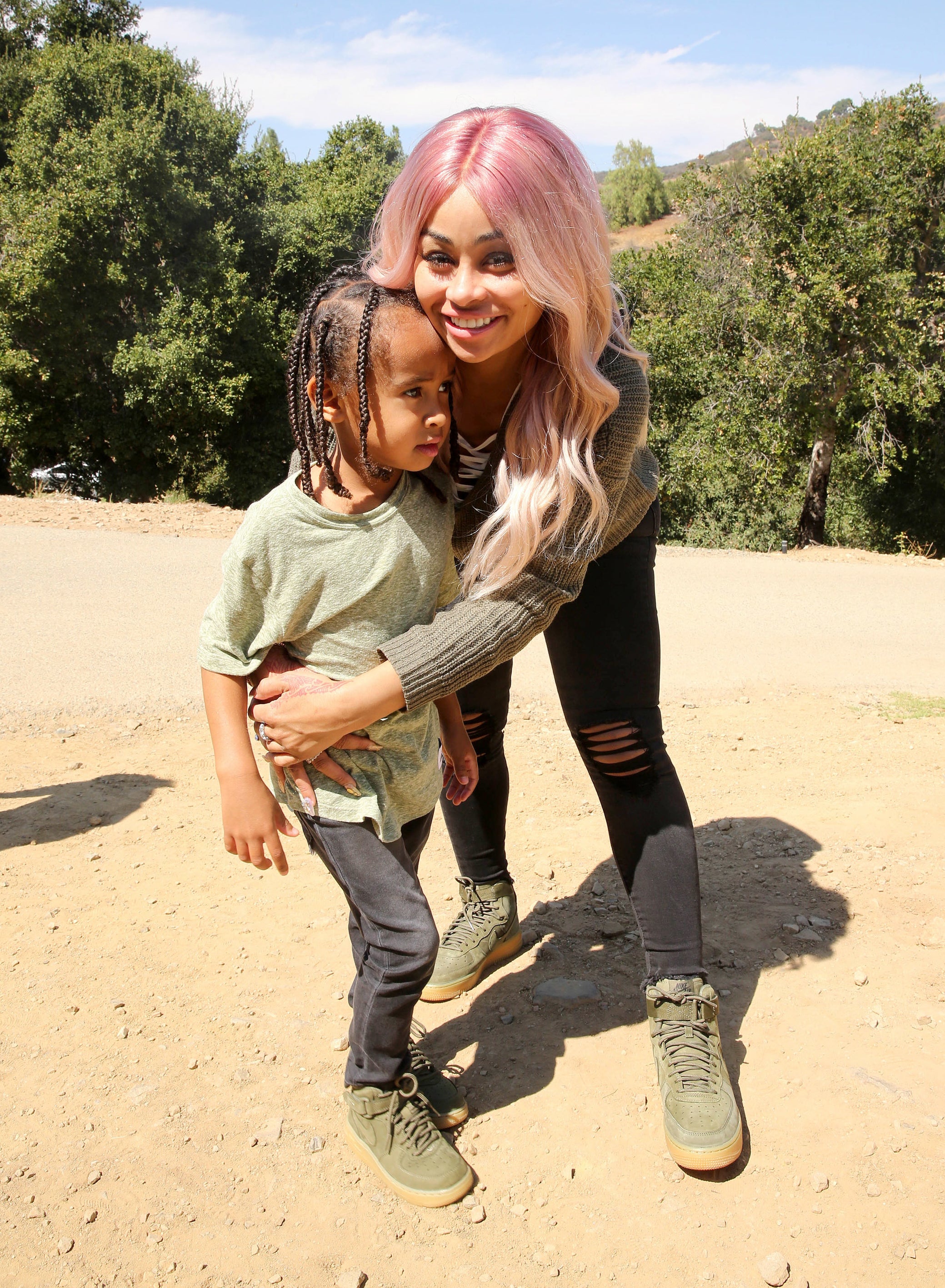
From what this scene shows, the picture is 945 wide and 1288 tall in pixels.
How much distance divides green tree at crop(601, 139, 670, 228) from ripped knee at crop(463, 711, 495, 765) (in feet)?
207

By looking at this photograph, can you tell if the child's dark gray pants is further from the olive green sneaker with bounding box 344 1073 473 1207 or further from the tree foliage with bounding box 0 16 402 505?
the tree foliage with bounding box 0 16 402 505

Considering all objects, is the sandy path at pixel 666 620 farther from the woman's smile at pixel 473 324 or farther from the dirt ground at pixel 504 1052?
the woman's smile at pixel 473 324

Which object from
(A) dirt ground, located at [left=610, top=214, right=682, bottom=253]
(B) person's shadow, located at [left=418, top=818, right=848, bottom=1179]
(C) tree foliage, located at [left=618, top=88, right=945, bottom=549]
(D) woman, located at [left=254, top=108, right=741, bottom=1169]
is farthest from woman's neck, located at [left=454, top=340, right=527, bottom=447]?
(A) dirt ground, located at [left=610, top=214, right=682, bottom=253]

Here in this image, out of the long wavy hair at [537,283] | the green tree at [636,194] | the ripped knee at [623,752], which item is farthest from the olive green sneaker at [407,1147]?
the green tree at [636,194]

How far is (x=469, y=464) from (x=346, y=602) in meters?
0.42

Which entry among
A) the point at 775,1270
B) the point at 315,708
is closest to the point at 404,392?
the point at 315,708

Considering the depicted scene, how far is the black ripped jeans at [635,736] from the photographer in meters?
2.11

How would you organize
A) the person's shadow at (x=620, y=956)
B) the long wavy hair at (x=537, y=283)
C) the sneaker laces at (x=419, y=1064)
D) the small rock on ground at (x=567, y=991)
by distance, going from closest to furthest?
the long wavy hair at (x=537, y=283)
the sneaker laces at (x=419, y=1064)
the person's shadow at (x=620, y=956)
the small rock on ground at (x=567, y=991)

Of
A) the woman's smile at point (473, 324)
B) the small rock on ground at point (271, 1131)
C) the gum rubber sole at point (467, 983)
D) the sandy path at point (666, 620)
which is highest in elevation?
the woman's smile at point (473, 324)

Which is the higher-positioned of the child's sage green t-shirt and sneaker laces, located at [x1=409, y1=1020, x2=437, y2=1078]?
the child's sage green t-shirt

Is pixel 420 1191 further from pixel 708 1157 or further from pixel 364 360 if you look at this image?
pixel 364 360

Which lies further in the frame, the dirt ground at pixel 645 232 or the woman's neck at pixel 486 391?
the dirt ground at pixel 645 232

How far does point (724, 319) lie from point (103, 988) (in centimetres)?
1574

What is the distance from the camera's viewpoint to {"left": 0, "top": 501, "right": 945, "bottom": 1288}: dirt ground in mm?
1756
